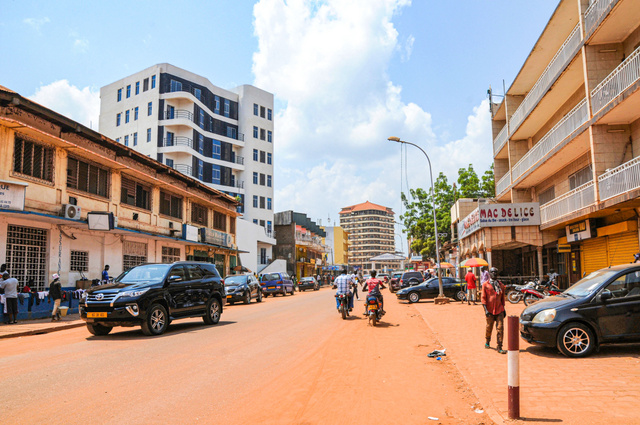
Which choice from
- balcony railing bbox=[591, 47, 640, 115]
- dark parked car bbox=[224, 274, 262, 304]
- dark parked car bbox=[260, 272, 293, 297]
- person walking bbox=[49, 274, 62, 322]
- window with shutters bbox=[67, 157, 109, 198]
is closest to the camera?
balcony railing bbox=[591, 47, 640, 115]

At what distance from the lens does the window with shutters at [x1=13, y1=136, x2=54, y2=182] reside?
56.4 feet

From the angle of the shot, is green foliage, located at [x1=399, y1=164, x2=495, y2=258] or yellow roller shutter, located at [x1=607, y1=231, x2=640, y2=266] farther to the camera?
green foliage, located at [x1=399, y1=164, x2=495, y2=258]

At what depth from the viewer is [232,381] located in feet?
22.0

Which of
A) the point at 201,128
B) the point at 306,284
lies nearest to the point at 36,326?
the point at 306,284

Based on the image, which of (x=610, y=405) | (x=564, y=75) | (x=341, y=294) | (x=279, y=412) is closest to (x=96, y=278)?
(x=341, y=294)

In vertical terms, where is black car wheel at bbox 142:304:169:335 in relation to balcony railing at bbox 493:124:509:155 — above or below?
below

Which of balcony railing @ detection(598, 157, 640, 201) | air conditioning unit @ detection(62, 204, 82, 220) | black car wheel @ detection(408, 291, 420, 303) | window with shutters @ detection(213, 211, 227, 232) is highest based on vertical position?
window with shutters @ detection(213, 211, 227, 232)

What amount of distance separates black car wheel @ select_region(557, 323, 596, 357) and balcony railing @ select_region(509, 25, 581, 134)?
49.1ft

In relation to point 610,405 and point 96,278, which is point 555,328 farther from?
point 96,278

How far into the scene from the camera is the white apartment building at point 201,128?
49.6 metres

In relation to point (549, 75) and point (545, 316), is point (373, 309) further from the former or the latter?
point (549, 75)

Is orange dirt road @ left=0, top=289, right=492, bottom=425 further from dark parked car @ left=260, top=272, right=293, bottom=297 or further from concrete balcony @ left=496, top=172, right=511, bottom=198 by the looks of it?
dark parked car @ left=260, top=272, right=293, bottom=297

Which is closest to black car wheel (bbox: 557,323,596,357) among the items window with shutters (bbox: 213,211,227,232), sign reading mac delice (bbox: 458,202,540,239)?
sign reading mac delice (bbox: 458,202,540,239)

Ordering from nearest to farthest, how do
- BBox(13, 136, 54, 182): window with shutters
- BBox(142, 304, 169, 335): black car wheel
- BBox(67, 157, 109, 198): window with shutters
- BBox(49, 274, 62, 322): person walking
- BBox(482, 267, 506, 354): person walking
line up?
BBox(482, 267, 506, 354): person walking, BBox(142, 304, 169, 335): black car wheel, BBox(49, 274, 62, 322): person walking, BBox(13, 136, 54, 182): window with shutters, BBox(67, 157, 109, 198): window with shutters
